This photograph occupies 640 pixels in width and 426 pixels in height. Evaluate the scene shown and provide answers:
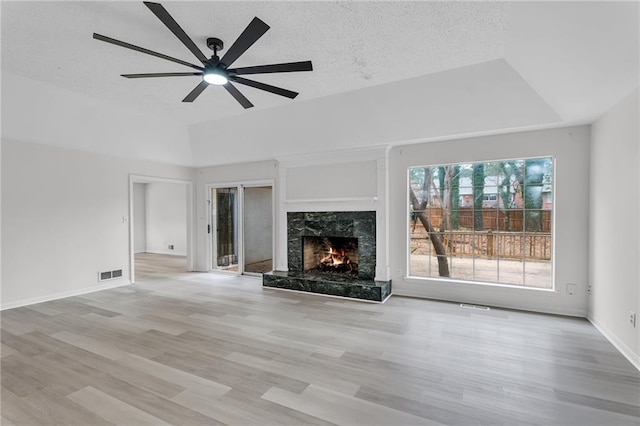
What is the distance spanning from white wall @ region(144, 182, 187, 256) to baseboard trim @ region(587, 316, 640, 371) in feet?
31.6

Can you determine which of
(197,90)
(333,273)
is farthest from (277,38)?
(333,273)

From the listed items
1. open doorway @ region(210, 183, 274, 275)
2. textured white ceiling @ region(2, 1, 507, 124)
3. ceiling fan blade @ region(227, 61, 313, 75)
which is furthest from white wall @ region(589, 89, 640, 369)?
open doorway @ region(210, 183, 274, 275)

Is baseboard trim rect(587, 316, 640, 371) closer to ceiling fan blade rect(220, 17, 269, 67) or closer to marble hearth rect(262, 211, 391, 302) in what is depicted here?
marble hearth rect(262, 211, 391, 302)

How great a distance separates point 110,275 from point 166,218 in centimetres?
477

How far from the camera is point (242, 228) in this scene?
659 cm

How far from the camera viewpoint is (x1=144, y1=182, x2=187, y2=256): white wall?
9695 millimetres

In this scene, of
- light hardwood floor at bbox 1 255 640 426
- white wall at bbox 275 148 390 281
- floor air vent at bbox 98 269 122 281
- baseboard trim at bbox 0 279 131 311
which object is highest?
white wall at bbox 275 148 390 281

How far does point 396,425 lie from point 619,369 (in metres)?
2.17

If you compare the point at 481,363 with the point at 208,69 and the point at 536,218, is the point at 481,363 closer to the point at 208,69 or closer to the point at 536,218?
the point at 536,218

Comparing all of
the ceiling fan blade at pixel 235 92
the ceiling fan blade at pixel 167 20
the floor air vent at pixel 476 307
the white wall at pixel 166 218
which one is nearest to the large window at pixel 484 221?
the floor air vent at pixel 476 307

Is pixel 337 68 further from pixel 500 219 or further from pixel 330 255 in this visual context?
pixel 330 255

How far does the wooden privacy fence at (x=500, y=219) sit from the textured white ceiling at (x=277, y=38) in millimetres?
2145

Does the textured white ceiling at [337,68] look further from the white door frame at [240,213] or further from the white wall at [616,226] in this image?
the white door frame at [240,213]

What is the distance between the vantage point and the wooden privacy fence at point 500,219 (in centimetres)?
410
